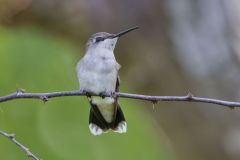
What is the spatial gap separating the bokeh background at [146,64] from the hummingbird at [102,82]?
111 inches

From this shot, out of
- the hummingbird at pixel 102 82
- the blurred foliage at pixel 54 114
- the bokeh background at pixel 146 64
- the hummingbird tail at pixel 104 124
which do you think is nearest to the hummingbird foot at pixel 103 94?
the hummingbird at pixel 102 82

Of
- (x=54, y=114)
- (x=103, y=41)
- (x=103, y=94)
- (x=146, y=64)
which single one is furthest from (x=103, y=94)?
(x=146, y=64)

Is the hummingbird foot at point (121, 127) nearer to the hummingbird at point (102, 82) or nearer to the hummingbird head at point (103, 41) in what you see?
the hummingbird at point (102, 82)

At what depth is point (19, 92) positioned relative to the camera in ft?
8.96

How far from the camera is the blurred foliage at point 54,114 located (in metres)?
6.42

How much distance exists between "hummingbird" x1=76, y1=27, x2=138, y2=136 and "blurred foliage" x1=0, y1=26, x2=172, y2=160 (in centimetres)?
258

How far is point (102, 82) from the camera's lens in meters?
3.49

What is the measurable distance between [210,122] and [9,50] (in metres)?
2.39

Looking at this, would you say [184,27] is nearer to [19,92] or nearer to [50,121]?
[50,121]

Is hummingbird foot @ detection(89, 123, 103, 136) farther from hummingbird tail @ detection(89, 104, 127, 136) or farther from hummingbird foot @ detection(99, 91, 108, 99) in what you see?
hummingbird foot @ detection(99, 91, 108, 99)

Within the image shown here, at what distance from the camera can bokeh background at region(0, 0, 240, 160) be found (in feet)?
22.1

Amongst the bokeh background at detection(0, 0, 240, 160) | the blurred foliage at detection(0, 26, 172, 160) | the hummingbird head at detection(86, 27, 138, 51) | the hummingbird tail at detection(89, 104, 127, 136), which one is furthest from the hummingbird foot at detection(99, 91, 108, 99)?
the bokeh background at detection(0, 0, 240, 160)

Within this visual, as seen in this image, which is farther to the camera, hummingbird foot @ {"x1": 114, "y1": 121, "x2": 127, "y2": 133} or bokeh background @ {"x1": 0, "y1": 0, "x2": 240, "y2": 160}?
bokeh background @ {"x1": 0, "y1": 0, "x2": 240, "y2": 160}

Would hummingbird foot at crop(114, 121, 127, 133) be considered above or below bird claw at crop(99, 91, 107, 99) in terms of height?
below
